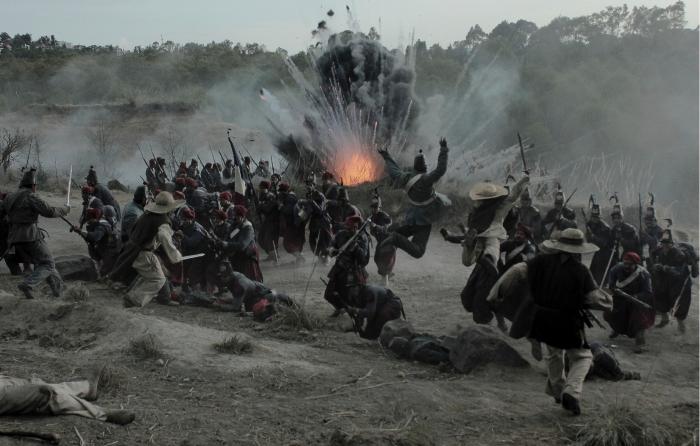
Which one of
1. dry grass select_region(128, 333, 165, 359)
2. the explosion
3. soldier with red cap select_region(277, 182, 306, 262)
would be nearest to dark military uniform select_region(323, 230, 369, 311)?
dry grass select_region(128, 333, 165, 359)

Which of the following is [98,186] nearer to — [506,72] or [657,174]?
[657,174]

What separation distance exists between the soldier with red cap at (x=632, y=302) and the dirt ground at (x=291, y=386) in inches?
9.4

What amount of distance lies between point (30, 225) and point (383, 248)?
5.09 meters

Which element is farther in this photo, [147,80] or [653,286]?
[147,80]

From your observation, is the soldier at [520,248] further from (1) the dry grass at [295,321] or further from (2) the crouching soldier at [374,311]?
(1) the dry grass at [295,321]

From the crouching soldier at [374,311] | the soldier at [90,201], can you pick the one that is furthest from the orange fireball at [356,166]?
the crouching soldier at [374,311]

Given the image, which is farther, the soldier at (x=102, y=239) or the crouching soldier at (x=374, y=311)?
the soldier at (x=102, y=239)

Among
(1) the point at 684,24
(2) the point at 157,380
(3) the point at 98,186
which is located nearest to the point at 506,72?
(1) the point at 684,24

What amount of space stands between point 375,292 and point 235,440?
3834 millimetres

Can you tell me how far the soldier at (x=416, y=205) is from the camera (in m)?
10.9

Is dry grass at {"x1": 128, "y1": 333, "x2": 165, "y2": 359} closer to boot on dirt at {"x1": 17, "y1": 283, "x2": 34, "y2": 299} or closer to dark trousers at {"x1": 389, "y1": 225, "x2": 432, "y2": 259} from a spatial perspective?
boot on dirt at {"x1": 17, "y1": 283, "x2": 34, "y2": 299}

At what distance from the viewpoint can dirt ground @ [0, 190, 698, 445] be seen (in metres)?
5.27

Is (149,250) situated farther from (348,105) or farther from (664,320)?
(348,105)

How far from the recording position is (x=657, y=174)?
103 ft
